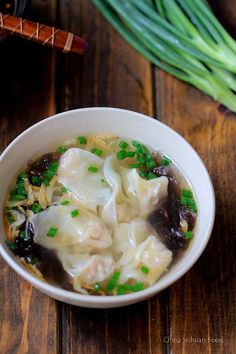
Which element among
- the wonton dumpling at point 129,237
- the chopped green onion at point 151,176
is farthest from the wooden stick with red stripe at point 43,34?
the wonton dumpling at point 129,237

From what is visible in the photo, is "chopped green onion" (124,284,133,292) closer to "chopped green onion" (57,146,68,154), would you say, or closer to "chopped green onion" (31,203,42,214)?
"chopped green onion" (31,203,42,214)

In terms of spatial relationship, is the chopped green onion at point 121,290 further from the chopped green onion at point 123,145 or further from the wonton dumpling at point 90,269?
the chopped green onion at point 123,145

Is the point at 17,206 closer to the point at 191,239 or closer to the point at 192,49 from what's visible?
the point at 191,239

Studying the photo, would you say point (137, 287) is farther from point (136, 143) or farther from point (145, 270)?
point (136, 143)

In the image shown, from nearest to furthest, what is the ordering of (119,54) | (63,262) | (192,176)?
(63,262), (192,176), (119,54)

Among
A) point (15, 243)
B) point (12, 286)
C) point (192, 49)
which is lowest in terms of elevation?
point (12, 286)

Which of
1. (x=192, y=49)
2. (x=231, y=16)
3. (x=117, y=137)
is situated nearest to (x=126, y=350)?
(x=117, y=137)
